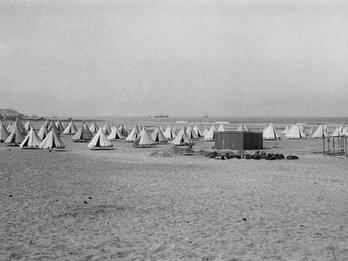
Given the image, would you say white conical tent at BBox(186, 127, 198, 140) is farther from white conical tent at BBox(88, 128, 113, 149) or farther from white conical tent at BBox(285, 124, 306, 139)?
white conical tent at BBox(88, 128, 113, 149)

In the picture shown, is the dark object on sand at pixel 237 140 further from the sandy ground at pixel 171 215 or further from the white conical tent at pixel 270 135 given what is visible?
the white conical tent at pixel 270 135

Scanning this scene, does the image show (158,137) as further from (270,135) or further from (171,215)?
(171,215)

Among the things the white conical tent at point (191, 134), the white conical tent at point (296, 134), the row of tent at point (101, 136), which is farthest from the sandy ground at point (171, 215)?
the white conical tent at point (296, 134)

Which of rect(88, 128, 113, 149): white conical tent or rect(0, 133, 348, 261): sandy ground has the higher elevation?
rect(88, 128, 113, 149): white conical tent

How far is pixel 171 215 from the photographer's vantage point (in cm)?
1023

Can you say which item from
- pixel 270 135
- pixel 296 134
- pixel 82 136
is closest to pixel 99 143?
pixel 82 136

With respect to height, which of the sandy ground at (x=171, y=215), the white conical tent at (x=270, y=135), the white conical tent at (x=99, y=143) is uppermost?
the white conical tent at (x=270, y=135)

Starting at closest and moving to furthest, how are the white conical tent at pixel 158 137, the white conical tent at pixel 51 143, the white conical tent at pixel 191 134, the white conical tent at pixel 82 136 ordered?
1. the white conical tent at pixel 51 143
2. the white conical tent at pixel 158 137
3. the white conical tent at pixel 82 136
4. the white conical tent at pixel 191 134

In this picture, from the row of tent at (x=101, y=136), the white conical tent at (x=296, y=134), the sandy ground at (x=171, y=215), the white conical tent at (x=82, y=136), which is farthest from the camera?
the white conical tent at (x=296, y=134)

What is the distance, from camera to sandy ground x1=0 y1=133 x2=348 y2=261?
7344mm

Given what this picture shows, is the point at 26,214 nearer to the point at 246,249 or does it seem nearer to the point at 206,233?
the point at 206,233

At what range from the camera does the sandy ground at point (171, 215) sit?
7.34m

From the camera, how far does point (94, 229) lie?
28.9 feet

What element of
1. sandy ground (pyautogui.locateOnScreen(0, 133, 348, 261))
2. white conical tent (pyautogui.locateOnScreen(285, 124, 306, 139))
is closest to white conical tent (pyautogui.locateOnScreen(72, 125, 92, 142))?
white conical tent (pyautogui.locateOnScreen(285, 124, 306, 139))
